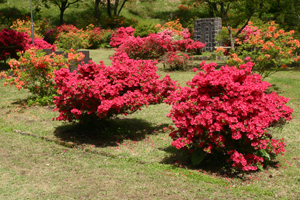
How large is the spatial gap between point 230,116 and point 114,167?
1.89 metres

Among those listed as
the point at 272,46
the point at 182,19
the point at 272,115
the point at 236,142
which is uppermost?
the point at 182,19

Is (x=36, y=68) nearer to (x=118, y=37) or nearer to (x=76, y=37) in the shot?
(x=76, y=37)

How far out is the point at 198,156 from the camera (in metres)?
4.75

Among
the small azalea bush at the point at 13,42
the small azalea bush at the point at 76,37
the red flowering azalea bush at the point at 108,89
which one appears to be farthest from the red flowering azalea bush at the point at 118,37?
the red flowering azalea bush at the point at 108,89

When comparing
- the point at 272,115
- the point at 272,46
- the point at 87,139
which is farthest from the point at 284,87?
the point at 87,139

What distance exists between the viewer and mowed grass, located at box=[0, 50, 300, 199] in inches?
157

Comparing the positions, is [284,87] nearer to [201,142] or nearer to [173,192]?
[201,142]

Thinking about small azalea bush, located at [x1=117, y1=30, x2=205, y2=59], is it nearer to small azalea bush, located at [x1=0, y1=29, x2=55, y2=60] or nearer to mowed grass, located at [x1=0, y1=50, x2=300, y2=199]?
small azalea bush, located at [x1=0, y1=29, x2=55, y2=60]

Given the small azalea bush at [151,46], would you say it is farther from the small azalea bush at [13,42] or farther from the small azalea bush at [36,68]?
the small azalea bush at [36,68]

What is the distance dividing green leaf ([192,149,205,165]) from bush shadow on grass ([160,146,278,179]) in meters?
0.15

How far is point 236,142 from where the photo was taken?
186 inches

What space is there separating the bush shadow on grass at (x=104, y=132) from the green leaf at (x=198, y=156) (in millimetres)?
1619

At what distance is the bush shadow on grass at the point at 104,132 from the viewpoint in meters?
5.99

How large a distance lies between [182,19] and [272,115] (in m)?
29.7
